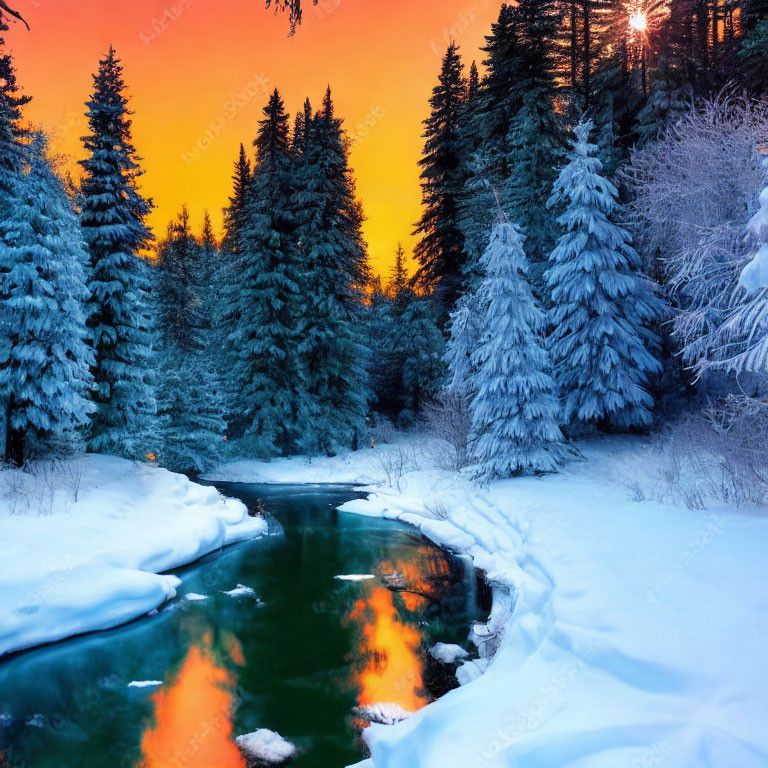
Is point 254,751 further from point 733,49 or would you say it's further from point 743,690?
point 733,49

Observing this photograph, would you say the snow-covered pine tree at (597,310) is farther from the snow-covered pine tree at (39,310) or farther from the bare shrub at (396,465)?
the snow-covered pine tree at (39,310)

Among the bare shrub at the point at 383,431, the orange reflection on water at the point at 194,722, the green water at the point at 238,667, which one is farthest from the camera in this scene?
the bare shrub at the point at 383,431

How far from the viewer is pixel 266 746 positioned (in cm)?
664

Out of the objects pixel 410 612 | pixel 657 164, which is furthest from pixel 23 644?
pixel 657 164

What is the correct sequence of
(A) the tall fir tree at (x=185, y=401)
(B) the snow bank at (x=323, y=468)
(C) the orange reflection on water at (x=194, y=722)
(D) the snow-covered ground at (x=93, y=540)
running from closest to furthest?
(C) the orange reflection on water at (x=194, y=722)
(D) the snow-covered ground at (x=93, y=540)
(A) the tall fir tree at (x=185, y=401)
(B) the snow bank at (x=323, y=468)

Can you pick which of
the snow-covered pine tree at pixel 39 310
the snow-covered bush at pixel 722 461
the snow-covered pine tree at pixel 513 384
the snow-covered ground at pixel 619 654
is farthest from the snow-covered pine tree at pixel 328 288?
the snow-covered ground at pixel 619 654

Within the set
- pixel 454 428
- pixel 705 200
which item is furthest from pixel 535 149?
pixel 454 428

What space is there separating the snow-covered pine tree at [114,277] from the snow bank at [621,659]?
13182mm

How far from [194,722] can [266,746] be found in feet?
3.92

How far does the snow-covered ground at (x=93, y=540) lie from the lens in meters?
9.45

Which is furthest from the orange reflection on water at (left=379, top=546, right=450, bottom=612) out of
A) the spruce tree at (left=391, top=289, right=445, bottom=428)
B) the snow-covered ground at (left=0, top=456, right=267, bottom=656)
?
the spruce tree at (left=391, top=289, right=445, bottom=428)

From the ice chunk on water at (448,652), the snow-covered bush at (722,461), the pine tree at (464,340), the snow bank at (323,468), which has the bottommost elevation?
the ice chunk on water at (448,652)

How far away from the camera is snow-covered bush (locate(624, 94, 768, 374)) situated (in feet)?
39.3

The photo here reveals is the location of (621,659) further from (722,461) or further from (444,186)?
(444,186)
